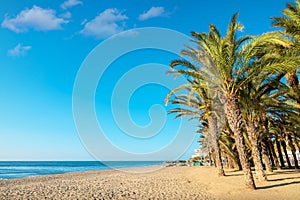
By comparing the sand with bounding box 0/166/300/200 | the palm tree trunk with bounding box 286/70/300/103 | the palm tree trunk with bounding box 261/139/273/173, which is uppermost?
the palm tree trunk with bounding box 286/70/300/103

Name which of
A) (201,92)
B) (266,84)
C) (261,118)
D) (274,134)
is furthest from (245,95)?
(274,134)

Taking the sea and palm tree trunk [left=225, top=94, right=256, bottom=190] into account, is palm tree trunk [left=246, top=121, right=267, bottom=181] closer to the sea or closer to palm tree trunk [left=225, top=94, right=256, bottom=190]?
palm tree trunk [left=225, top=94, right=256, bottom=190]

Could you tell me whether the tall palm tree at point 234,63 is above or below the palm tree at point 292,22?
below

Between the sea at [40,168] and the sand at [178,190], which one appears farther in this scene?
the sea at [40,168]

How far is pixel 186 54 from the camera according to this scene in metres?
12.6

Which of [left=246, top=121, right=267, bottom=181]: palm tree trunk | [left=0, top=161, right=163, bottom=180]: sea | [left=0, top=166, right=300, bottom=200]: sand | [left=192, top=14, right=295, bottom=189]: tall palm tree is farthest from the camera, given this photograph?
[left=0, top=161, right=163, bottom=180]: sea

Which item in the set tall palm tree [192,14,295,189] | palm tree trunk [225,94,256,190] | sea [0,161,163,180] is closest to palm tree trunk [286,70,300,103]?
tall palm tree [192,14,295,189]

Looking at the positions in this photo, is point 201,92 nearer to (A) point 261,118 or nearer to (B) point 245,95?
(B) point 245,95

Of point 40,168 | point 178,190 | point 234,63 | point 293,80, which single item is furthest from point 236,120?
point 40,168

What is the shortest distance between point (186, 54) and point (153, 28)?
15.3 ft

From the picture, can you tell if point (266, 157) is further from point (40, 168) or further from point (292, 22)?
point (40, 168)

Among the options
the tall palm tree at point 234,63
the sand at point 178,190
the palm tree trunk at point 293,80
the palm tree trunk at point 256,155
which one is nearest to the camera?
the sand at point 178,190

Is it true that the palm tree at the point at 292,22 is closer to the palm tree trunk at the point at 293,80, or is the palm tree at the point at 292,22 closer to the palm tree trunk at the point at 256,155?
the palm tree trunk at the point at 293,80

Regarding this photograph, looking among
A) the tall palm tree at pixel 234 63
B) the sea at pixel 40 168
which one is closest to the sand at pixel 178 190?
the tall palm tree at pixel 234 63
